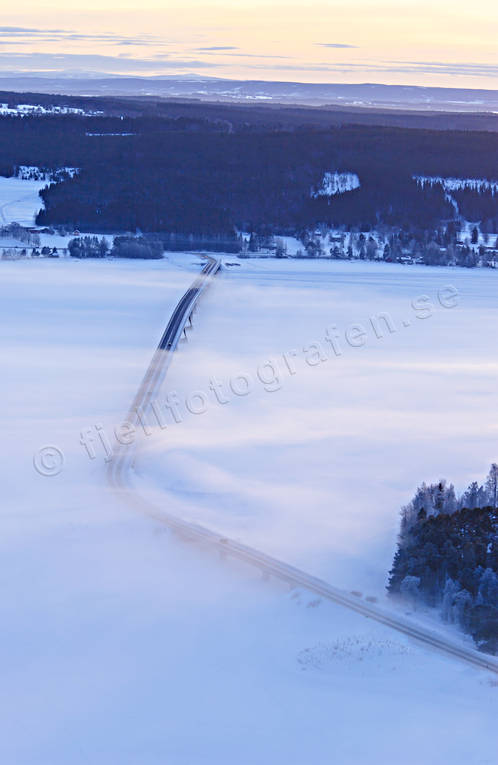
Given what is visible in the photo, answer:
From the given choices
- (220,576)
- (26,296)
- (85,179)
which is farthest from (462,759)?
(85,179)

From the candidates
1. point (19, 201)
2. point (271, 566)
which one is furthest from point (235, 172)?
point (271, 566)

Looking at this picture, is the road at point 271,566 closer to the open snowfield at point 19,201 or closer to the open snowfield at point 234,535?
the open snowfield at point 234,535

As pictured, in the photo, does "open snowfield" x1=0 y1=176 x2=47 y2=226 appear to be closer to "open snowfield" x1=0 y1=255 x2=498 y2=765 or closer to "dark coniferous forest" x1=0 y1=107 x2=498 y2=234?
"dark coniferous forest" x1=0 y1=107 x2=498 y2=234

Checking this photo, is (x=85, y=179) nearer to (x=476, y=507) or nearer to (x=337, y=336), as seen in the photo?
(x=337, y=336)

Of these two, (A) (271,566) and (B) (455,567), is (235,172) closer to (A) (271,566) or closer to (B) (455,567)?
(A) (271,566)

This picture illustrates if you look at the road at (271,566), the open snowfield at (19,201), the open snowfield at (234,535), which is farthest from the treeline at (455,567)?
the open snowfield at (19,201)

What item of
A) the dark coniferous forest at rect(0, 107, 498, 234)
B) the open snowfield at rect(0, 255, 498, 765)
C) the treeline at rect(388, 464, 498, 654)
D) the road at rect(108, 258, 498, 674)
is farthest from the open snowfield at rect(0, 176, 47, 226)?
the treeline at rect(388, 464, 498, 654)
